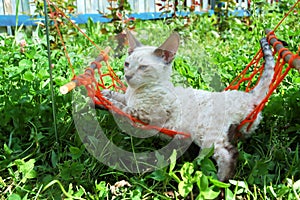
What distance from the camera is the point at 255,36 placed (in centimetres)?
367

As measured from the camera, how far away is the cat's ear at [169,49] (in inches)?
52.9

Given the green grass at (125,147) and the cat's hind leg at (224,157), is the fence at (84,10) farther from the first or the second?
the cat's hind leg at (224,157)

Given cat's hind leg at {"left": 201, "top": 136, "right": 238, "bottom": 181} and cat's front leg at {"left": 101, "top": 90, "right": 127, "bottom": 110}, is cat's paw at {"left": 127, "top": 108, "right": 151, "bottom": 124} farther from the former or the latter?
cat's hind leg at {"left": 201, "top": 136, "right": 238, "bottom": 181}

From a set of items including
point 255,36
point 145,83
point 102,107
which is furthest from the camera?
point 255,36

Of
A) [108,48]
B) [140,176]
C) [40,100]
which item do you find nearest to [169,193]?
[140,176]

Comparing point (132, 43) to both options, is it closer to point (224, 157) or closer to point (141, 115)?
point (141, 115)

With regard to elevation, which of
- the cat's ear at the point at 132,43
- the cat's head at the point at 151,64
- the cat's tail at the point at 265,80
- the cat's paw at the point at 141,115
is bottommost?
the cat's paw at the point at 141,115

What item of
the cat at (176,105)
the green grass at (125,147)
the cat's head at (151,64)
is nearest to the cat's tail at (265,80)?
the cat at (176,105)

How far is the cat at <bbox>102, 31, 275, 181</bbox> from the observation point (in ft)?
4.55

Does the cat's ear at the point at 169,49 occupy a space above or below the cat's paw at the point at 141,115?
above

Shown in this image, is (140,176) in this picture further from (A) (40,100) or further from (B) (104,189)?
(A) (40,100)

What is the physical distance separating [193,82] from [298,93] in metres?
0.52

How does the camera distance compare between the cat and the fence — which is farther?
the fence

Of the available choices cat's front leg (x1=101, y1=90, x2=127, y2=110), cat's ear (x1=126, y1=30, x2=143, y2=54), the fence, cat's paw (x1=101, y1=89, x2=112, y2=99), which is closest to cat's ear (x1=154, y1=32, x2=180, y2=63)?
cat's ear (x1=126, y1=30, x2=143, y2=54)
